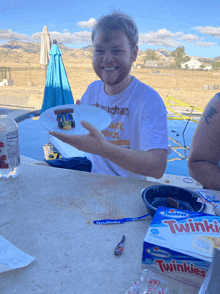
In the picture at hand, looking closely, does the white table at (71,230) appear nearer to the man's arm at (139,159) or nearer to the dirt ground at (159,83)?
A: the man's arm at (139,159)

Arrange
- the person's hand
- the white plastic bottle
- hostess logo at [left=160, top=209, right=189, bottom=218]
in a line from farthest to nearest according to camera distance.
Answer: the person's hand, the white plastic bottle, hostess logo at [left=160, top=209, right=189, bottom=218]

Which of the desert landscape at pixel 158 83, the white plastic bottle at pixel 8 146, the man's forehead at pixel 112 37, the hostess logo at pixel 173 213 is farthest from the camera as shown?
the desert landscape at pixel 158 83

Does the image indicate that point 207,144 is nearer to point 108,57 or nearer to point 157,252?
point 108,57

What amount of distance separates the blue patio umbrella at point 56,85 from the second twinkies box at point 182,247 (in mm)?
3991

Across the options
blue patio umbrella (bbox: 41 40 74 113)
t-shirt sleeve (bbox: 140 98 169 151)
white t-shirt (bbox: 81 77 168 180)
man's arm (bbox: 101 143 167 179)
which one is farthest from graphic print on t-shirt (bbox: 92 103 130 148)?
blue patio umbrella (bbox: 41 40 74 113)

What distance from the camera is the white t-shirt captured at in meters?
1.48

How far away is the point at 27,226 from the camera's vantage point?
75cm

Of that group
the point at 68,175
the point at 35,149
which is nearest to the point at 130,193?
the point at 68,175

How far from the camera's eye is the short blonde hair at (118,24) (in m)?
1.57

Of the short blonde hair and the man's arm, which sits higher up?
the short blonde hair

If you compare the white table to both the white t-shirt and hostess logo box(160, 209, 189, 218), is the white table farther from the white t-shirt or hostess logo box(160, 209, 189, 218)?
the white t-shirt

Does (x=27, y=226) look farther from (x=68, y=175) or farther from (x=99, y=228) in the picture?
(x=68, y=175)

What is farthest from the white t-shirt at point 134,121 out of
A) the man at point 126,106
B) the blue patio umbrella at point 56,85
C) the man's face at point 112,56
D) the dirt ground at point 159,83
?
the dirt ground at point 159,83

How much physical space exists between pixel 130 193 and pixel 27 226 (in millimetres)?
446
